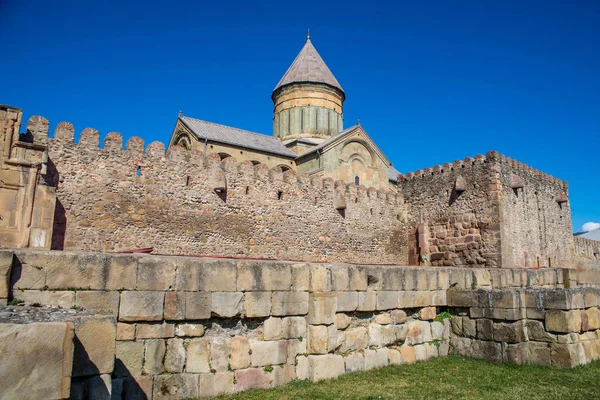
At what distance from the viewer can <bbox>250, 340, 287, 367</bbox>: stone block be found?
602cm

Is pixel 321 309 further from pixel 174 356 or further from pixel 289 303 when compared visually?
pixel 174 356

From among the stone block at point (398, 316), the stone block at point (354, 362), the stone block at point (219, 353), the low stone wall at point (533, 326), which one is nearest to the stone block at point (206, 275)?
the stone block at point (219, 353)

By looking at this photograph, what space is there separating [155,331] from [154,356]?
0.26m

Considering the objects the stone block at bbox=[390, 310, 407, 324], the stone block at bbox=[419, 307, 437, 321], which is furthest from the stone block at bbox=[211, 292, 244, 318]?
the stone block at bbox=[419, 307, 437, 321]

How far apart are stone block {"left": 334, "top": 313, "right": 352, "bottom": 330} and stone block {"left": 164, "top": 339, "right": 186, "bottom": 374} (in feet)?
7.23

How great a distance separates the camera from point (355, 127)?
93.8 ft

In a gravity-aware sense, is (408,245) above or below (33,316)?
above

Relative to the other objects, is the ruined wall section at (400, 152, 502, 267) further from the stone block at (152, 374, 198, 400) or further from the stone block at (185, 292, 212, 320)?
the stone block at (152, 374, 198, 400)

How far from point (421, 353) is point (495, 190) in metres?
11.3

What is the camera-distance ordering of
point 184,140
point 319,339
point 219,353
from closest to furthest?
point 219,353, point 319,339, point 184,140

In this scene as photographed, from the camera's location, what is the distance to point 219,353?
576 centimetres

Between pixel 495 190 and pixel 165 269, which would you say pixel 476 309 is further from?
pixel 495 190

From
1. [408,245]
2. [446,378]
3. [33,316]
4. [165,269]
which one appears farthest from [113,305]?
[408,245]

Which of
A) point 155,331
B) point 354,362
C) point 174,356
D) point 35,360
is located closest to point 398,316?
point 354,362
